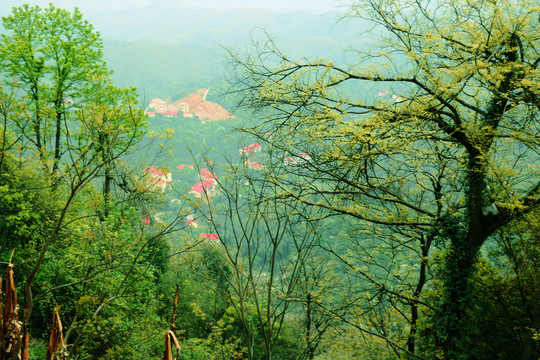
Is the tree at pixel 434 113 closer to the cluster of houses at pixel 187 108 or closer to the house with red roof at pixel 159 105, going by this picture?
the cluster of houses at pixel 187 108

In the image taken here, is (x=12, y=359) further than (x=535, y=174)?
No

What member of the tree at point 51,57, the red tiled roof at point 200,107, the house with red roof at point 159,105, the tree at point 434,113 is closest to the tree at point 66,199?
the tree at point 51,57

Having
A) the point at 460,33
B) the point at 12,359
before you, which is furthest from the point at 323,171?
the point at 12,359

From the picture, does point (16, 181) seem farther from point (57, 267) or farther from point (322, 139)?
point (322, 139)

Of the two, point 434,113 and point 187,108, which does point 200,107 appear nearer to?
point 187,108

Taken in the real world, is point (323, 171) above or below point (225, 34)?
below

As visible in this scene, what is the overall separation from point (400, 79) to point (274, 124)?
1.84 metres

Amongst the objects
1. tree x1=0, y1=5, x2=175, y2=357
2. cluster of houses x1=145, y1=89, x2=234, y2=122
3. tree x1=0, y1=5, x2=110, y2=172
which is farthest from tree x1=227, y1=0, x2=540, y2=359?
cluster of houses x1=145, y1=89, x2=234, y2=122

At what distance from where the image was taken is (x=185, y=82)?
108562 millimetres

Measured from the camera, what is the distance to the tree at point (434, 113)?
4578 mm

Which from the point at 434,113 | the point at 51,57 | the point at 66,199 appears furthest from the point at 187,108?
the point at 434,113

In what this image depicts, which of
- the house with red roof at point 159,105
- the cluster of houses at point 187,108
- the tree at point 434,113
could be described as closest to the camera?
the tree at point 434,113

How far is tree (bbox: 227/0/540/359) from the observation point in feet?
15.0

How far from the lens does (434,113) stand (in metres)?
4.89
